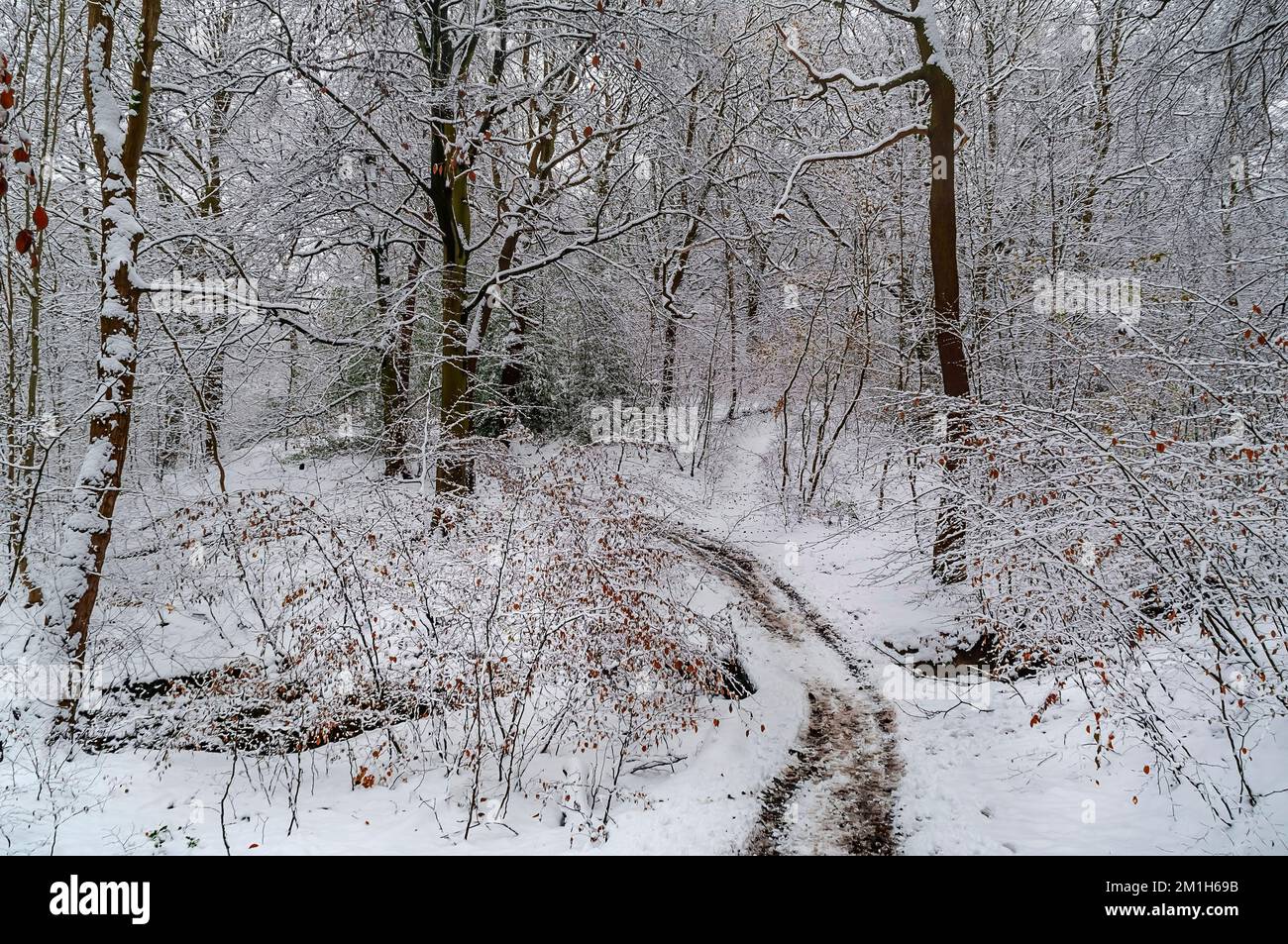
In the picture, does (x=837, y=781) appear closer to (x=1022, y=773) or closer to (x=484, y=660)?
(x=1022, y=773)

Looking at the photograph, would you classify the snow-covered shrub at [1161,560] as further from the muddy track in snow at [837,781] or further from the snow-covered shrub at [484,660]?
the snow-covered shrub at [484,660]

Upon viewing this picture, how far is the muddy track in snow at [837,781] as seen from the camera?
5078 mm

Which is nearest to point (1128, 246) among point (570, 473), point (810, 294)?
point (810, 294)

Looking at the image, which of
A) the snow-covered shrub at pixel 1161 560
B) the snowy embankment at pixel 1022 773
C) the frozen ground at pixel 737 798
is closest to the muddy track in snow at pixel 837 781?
the frozen ground at pixel 737 798

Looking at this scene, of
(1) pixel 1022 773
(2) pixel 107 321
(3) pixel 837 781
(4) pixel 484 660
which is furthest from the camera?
(2) pixel 107 321

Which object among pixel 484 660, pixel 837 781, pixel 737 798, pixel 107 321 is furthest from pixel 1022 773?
pixel 107 321

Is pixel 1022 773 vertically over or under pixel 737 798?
over

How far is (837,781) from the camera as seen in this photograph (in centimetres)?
595

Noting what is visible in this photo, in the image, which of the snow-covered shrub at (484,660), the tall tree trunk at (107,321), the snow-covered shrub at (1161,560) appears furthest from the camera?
the tall tree trunk at (107,321)

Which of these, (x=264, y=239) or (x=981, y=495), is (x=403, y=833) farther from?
(x=264, y=239)

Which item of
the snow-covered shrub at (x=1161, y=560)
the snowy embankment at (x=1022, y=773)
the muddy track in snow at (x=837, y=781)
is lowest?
the muddy track in snow at (x=837, y=781)

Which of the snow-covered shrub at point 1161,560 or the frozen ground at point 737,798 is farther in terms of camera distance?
the frozen ground at point 737,798

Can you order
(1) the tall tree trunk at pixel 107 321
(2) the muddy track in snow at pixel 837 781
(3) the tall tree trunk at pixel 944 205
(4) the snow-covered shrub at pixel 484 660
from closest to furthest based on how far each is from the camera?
1. (2) the muddy track in snow at pixel 837 781
2. (4) the snow-covered shrub at pixel 484 660
3. (1) the tall tree trunk at pixel 107 321
4. (3) the tall tree trunk at pixel 944 205

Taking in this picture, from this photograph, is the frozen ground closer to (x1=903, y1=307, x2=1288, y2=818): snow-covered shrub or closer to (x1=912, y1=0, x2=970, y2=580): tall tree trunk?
(x1=903, y1=307, x2=1288, y2=818): snow-covered shrub
